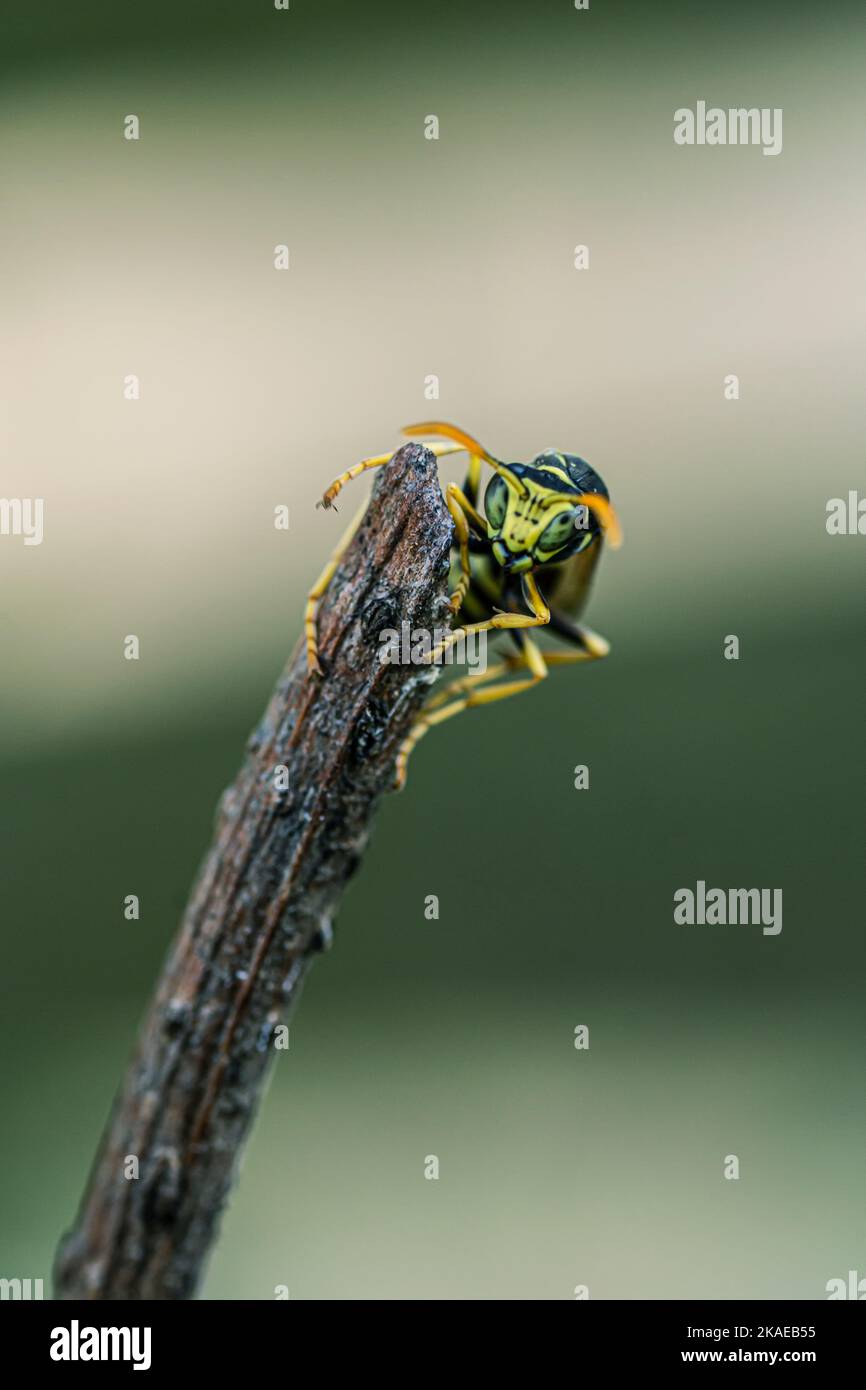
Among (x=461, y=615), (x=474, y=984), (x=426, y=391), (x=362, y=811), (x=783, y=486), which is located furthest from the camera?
(x=474, y=984)

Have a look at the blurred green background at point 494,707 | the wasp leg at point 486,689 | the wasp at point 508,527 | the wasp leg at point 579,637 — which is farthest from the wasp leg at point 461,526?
the blurred green background at point 494,707

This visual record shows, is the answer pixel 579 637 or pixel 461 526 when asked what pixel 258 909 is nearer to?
pixel 461 526

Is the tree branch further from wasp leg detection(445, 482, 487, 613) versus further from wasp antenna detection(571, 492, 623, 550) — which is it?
wasp antenna detection(571, 492, 623, 550)

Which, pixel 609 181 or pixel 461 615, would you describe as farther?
pixel 609 181

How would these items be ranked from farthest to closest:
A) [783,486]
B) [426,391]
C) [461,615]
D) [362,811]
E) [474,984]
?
[474,984] < [783,486] < [426,391] < [461,615] < [362,811]

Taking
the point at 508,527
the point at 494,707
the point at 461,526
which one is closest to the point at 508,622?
the point at 508,527

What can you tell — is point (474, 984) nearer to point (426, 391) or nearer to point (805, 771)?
point (805, 771)

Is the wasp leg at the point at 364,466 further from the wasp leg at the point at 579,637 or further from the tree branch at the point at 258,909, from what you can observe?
the wasp leg at the point at 579,637
